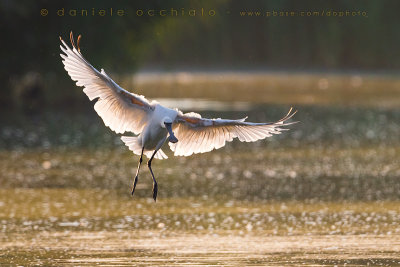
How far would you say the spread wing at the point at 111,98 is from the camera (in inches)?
513

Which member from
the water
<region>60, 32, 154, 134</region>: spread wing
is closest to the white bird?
<region>60, 32, 154, 134</region>: spread wing

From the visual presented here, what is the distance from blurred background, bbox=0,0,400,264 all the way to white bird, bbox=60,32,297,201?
114 centimetres

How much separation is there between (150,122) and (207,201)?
13.5 ft

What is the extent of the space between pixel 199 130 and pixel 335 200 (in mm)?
4070

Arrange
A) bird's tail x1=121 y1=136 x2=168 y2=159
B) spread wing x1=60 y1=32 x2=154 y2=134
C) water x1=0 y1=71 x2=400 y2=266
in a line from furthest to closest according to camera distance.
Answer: bird's tail x1=121 y1=136 x2=168 y2=159
spread wing x1=60 y1=32 x2=154 y2=134
water x1=0 y1=71 x2=400 y2=266

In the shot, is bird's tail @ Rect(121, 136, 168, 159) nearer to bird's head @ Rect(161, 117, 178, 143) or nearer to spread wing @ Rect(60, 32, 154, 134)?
spread wing @ Rect(60, 32, 154, 134)

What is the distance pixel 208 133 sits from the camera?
13922 millimetres

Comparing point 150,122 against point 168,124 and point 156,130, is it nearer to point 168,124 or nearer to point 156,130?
point 156,130

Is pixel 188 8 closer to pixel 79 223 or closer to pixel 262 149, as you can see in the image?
pixel 262 149

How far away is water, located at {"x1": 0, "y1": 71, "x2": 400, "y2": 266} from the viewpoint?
42.1 feet

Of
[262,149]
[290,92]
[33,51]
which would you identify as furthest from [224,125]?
[290,92]

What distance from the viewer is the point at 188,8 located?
125 feet

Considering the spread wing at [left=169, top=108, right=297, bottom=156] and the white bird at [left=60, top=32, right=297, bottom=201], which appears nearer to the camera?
the white bird at [left=60, top=32, right=297, bottom=201]

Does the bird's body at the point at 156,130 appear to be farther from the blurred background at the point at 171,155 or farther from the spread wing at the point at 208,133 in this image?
the blurred background at the point at 171,155
